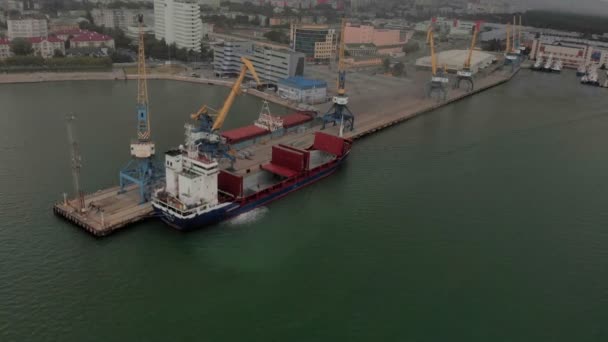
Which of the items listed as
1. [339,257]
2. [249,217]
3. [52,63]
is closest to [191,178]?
[249,217]

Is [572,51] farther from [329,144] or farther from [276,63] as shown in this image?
[329,144]

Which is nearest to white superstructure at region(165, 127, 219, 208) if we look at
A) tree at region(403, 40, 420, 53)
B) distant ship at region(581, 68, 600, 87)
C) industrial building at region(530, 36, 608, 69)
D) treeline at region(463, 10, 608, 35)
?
tree at region(403, 40, 420, 53)

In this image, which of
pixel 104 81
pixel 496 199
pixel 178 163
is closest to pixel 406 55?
pixel 104 81

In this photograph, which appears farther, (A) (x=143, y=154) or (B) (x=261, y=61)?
(B) (x=261, y=61)

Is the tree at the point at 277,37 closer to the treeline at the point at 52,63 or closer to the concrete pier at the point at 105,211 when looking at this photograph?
the treeline at the point at 52,63

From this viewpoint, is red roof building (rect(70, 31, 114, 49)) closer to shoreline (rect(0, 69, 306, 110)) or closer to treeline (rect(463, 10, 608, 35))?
shoreline (rect(0, 69, 306, 110))

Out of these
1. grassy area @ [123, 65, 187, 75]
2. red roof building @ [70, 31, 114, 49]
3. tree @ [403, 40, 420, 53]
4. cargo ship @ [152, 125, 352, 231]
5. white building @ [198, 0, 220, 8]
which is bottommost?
cargo ship @ [152, 125, 352, 231]
